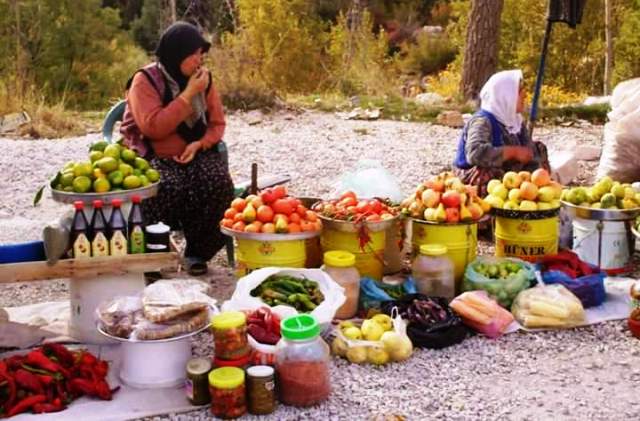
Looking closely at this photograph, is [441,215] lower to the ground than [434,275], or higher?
higher

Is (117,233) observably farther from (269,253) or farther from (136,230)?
(269,253)

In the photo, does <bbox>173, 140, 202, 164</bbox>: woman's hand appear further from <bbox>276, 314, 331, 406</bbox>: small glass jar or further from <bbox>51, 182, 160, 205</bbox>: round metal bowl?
<bbox>276, 314, 331, 406</bbox>: small glass jar

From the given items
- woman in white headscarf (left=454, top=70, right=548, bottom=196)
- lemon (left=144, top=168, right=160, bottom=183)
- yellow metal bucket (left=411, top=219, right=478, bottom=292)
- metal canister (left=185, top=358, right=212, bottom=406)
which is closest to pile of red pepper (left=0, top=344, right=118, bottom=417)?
metal canister (left=185, top=358, right=212, bottom=406)

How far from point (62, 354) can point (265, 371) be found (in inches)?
39.1

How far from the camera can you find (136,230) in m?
4.40

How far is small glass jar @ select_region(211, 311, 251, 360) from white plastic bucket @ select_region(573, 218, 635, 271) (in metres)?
2.69

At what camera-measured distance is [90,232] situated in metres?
4.35

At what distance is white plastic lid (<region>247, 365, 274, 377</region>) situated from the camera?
12.3 feet

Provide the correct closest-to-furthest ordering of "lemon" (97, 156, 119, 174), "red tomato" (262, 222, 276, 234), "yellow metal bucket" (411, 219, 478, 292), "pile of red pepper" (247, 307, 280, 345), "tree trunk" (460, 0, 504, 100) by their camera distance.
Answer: "pile of red pepper" (247, 307, 280, 345)
"lemon" (97, 156, 119, 174)
"red tomato" (262, 222, 276, 234)
"yellow metal bucket" (411, 219, 478, 292)
"tree trunk" (460, 0, 504, 100)

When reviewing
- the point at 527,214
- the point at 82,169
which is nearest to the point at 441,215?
the point at 527,214

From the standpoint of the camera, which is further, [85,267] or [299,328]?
[85,267]

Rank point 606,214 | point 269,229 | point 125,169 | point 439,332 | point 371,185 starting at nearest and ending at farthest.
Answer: point 439,332 < point 125,169 < point 269,229 < point 606,214 < point 371,185

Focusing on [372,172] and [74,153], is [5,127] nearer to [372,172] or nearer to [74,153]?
[74,153]

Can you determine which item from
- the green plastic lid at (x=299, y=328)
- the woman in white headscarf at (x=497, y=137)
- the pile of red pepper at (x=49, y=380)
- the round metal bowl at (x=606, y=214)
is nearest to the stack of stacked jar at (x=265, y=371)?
the green plastic lid at (x=299, y=328)
